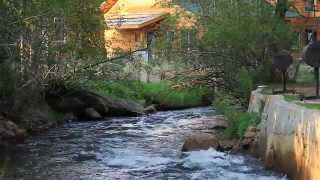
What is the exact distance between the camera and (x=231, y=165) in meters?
15.5

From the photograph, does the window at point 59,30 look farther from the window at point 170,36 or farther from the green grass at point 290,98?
the green grass at point 290,98

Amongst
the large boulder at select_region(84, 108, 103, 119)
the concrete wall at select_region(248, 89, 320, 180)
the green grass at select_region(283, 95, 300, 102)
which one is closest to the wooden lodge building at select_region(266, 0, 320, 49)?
the large boulder at select_region(84, 108, 103, 119)

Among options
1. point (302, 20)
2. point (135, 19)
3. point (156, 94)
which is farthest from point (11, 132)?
point (135, 19)

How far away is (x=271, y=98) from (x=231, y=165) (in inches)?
87.3

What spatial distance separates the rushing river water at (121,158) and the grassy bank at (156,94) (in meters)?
7.01

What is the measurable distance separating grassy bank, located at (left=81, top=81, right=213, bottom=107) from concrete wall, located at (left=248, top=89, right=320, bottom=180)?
45.2 feet

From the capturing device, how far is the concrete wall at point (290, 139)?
11.6 meters

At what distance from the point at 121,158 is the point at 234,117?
165 inches

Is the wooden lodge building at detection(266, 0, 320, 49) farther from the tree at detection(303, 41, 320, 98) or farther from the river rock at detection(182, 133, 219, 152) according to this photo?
the tree at detection(303, 41, 320, 98)

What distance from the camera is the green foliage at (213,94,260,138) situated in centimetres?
1811

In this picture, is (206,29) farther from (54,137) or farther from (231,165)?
(231,165)

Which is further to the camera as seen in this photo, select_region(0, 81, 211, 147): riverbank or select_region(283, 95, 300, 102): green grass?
select_region(0, 81, 211, 147): riverbank

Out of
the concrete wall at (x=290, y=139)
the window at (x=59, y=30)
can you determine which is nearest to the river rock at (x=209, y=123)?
the concrete wall at (x=290, y=139)

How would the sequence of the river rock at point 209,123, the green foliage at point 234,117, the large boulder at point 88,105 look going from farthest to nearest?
the large boulder at point 88,105 < the river rock at point 209,123 < the green foliage at point 234,117
